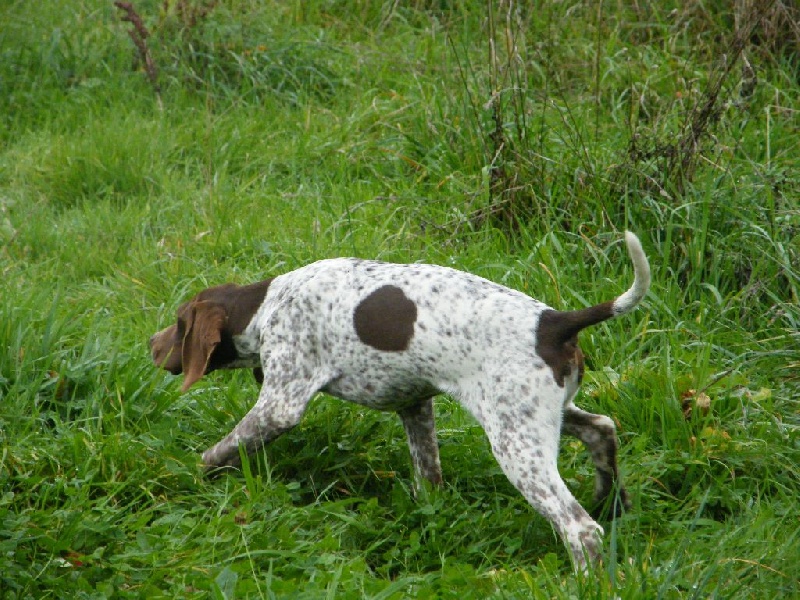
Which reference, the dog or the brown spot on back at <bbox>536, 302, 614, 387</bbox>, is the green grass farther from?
the brown spot on back at <bbox>536, 302, 614, 387</bbox>

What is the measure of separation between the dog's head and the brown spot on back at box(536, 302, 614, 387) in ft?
3.92

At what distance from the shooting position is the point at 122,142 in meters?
7.06

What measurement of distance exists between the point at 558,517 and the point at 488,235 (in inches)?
95.3

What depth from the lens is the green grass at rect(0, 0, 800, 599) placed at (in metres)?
3.72

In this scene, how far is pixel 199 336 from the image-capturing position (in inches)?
171

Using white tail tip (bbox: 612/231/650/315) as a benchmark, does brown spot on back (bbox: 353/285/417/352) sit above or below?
below

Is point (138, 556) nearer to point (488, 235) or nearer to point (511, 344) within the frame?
point (511, 344)

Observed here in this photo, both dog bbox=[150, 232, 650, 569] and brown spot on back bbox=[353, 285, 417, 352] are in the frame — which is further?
brown spot on back bbox=[353, 285, 417, 352]

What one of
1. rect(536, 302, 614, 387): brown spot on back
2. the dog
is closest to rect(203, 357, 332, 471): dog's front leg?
the dog

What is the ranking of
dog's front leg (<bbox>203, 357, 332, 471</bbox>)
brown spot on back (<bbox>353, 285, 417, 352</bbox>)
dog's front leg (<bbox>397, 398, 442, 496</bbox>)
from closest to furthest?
brown spot on back (<bbox>353, 285, 417, 352</bbox>), dog's front leg (<bbox>203, 357, 332, 471</bbox>), dog's front leg (<bbox>397, 398, 442, 496</bbox>)

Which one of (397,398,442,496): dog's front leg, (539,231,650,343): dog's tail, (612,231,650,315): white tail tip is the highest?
(612,231,650,315): white tail tip

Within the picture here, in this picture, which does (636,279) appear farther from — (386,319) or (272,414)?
(272,414)

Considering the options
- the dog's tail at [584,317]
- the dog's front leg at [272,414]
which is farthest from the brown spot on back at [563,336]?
the dog's front leg at [272,414]

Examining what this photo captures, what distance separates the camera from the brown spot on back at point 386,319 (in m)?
3.93
